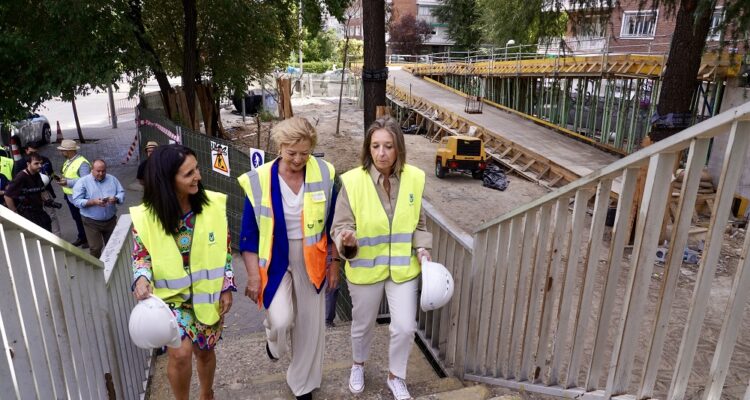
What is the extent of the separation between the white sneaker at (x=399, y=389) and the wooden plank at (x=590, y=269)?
0.93m

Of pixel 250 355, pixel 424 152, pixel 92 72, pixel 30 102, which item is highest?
pixel 92 72

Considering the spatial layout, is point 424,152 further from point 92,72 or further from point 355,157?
point 92,72

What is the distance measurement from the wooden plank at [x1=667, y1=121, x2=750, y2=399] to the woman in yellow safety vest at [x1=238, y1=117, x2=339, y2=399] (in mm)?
1746

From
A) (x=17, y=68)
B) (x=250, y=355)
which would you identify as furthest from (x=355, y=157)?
(x=250, y=355)

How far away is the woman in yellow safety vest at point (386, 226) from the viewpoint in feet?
9.01

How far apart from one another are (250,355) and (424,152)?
47.4ft

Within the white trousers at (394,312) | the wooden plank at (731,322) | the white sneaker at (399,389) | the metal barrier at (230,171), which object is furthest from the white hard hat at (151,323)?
the metal barrier at (230,171)

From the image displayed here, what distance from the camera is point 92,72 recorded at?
10.9 m

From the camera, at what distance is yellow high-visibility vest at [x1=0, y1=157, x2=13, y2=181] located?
6.66m

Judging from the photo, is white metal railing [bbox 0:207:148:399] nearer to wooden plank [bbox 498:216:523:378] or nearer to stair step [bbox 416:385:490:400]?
stair step [bbox 416:385:490:400]

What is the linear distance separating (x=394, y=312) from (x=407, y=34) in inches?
1917

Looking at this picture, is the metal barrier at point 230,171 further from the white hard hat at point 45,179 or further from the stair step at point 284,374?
the stair step at point 284,374

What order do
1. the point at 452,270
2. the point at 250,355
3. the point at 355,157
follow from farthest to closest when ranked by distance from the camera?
the point at 355,157 → the point at 250,355 → the point at 452,270

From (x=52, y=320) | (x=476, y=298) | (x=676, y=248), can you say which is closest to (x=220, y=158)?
(x=476, y=298)
